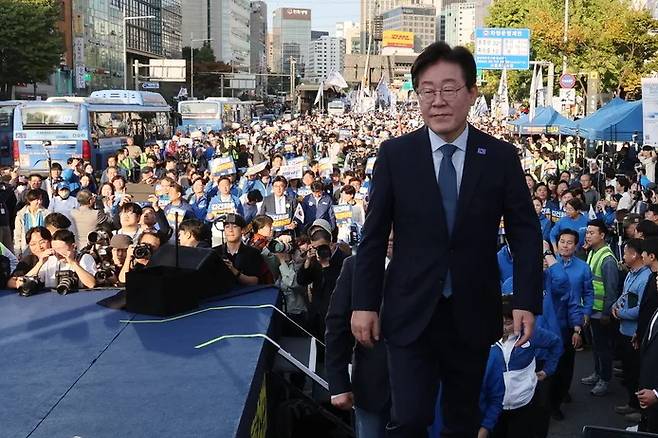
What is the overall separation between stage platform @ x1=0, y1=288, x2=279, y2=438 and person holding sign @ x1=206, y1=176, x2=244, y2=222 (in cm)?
629

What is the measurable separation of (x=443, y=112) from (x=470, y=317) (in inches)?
30.2

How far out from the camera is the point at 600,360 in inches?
346

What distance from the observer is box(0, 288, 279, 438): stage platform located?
3586 mm

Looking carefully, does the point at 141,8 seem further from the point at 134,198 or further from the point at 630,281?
the point at 630,281

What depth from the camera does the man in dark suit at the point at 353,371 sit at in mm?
3912

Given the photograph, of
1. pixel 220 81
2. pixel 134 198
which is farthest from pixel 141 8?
pixel 134 198

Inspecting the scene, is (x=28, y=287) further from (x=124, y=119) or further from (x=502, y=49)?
(x=502, y=49)

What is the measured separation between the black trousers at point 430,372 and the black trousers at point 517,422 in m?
2.46

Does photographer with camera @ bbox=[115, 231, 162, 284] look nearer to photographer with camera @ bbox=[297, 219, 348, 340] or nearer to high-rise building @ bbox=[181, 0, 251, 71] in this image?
photographer with camera @ bbox=[297, 219, 348, 340]

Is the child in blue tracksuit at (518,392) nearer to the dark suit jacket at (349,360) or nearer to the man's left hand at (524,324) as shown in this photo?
the dark suit jacket at (349,360)

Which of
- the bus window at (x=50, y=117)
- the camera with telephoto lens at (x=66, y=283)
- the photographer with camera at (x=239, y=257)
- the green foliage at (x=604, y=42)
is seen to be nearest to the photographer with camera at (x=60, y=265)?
the camera with telephoto lens at (x=66, y=283)

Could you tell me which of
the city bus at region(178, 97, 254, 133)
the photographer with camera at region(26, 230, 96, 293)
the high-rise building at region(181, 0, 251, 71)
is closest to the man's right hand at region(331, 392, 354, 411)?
the photographer with camera at region(26, 230, 96, 293)

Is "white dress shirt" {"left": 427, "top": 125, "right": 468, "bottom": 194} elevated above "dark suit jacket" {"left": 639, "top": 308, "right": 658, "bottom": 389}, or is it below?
above

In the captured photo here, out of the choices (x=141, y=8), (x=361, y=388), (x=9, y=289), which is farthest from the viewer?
(x=141, y=8)
